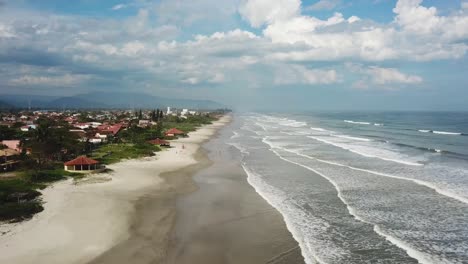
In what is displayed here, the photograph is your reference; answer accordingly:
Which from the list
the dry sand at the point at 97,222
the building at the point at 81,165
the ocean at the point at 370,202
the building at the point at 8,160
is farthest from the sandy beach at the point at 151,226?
the building at the point at 8,160

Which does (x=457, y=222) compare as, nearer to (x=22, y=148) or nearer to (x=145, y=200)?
(x=145, y=200)

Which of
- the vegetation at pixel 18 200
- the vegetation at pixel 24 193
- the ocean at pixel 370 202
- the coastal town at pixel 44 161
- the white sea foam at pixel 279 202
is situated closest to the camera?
the white sea foam at pixel 279 202

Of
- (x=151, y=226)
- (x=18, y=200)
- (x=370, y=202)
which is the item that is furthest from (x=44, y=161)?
(x=370, y=202)

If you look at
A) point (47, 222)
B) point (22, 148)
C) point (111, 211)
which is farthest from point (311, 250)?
point (22, 148)

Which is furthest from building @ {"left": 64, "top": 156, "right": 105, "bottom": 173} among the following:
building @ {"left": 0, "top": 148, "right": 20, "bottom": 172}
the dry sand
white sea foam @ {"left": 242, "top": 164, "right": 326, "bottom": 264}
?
white sea foam @ {"left": 242, "top": 164, "right": 326, "bottom": 264}

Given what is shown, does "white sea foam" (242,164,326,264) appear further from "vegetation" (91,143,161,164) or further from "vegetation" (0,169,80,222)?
"vegetation" (0,169,80,222)

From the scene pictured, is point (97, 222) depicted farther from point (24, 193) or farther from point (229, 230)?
point (24, 193)

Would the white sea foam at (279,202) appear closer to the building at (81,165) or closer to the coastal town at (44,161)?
the coastal town at (44,161)
